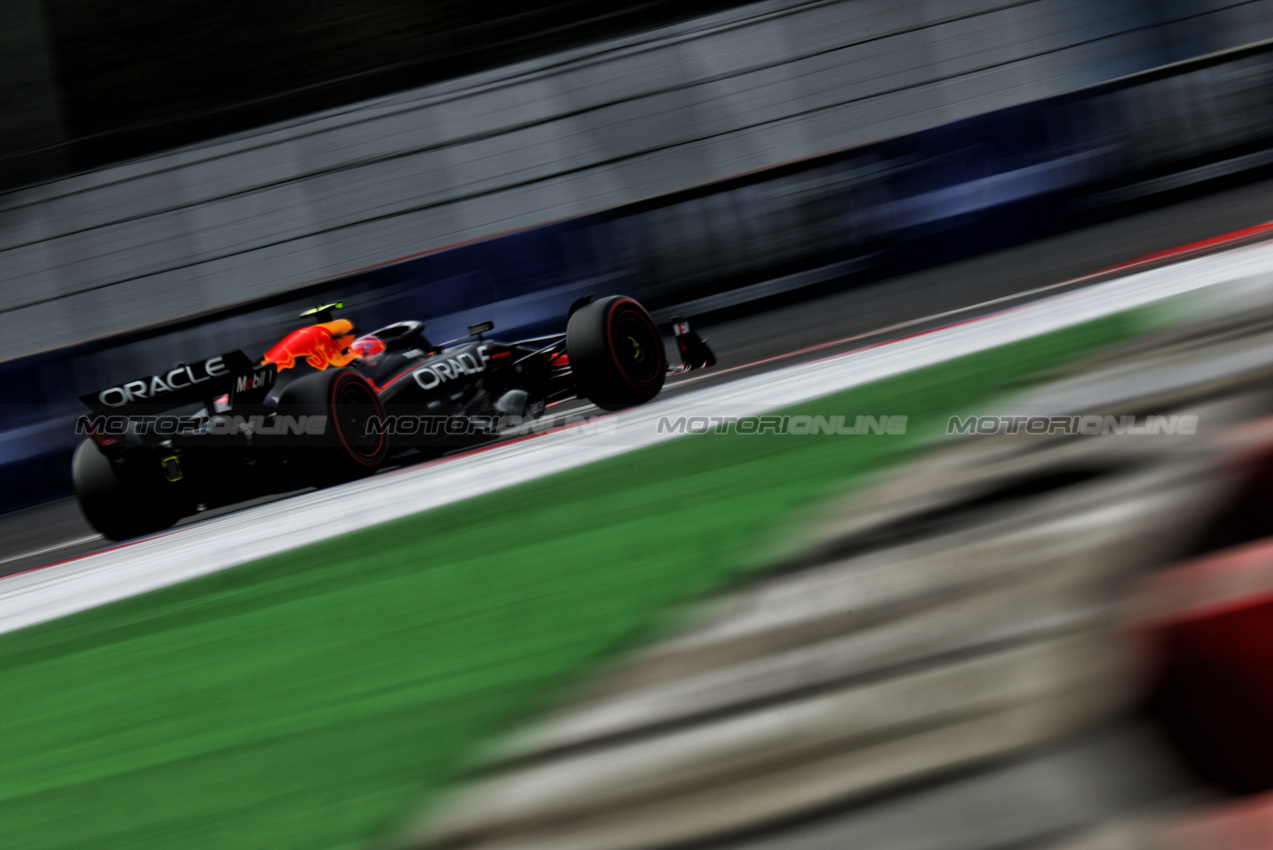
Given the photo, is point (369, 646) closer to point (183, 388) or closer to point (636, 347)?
point (183, 388)

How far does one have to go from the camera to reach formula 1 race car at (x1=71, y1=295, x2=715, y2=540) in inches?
243

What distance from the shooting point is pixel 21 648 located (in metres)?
4.50

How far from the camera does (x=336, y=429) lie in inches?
247

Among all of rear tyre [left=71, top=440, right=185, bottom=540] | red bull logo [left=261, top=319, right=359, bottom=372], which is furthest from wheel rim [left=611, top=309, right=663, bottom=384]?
rear tyre [left=71, top=440, right=185, bottom=540]

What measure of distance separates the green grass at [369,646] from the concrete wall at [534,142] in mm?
9016

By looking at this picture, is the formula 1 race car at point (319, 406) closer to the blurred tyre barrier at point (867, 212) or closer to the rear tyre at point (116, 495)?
the rear tyre at point (116, 495)

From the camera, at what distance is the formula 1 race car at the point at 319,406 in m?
6.16

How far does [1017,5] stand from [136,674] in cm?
1330

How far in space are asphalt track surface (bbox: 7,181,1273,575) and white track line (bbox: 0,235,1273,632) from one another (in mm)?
667

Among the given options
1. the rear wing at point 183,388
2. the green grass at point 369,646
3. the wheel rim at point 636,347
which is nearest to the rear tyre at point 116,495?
the rear wing at point 183,388

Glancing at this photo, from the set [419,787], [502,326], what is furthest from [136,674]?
[502,326]

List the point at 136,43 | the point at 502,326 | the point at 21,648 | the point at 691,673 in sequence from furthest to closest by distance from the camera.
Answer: the point at 136,43 < the point at 502,326 < the point at 21,648 < the point at 691,673

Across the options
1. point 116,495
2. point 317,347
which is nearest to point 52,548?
point 116,495

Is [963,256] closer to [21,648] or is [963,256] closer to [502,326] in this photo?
[502,326]
